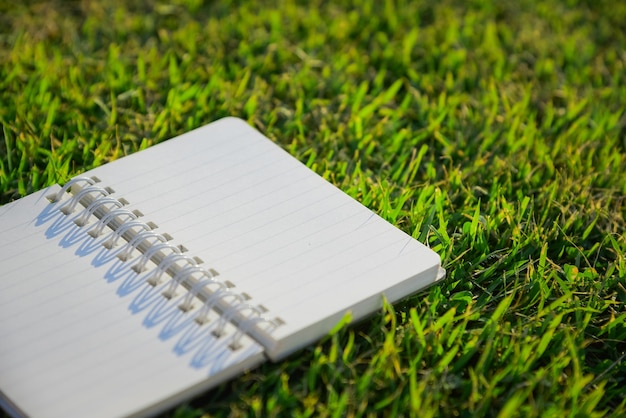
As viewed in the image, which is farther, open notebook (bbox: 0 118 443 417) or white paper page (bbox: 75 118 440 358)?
white paper page (bbox: 75 118 440 358)

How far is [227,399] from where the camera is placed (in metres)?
1.40

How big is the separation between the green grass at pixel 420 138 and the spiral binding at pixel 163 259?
0.34 ft

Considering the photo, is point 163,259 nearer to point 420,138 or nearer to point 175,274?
point 175,274

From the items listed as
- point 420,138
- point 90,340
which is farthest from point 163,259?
point 420,138

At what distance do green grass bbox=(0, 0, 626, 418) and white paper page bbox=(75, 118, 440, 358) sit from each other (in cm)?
8

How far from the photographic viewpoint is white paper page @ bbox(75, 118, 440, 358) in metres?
1.46

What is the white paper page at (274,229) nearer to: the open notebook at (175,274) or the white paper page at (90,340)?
the open notebook at (175,274)

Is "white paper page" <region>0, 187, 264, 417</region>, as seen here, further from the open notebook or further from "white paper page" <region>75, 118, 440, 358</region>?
"white paper page" <region>75, 118, 440, 358</region>

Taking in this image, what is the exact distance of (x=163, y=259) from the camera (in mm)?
1504

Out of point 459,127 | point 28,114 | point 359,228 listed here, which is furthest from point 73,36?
point 359,228

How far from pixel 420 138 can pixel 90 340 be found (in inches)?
41.9

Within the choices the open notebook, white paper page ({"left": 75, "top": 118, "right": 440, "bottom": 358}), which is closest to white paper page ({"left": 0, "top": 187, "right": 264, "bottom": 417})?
the open notebook

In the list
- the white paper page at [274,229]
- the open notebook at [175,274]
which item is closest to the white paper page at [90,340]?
the open notebook at [175,274]

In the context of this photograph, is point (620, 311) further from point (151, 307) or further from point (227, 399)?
point (151, 307)
